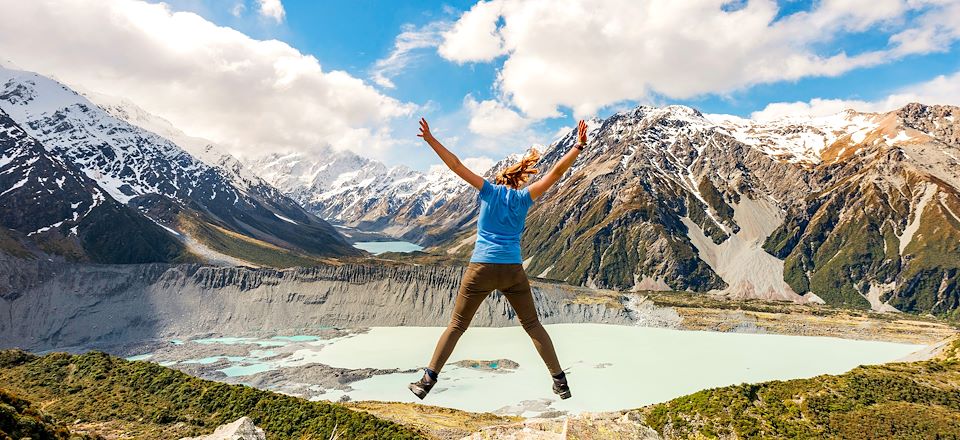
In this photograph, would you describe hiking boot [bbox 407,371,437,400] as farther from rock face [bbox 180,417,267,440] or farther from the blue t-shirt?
rock face [bbox 180,417,267,440]

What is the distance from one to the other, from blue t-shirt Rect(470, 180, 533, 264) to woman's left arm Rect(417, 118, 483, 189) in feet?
0.66

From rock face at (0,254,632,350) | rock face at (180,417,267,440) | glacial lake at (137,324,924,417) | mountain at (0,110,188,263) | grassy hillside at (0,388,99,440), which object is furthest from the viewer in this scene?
mountain at (0,110,188,263)

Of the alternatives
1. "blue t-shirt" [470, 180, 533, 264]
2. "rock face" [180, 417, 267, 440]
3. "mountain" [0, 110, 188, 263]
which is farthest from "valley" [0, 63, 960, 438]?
"rock face" [180, 417, 267, 440]

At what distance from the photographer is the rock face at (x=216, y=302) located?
90.1m

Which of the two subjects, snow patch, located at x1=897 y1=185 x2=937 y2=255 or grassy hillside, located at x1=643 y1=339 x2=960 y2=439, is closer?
grassy hillside, located at x1=643 y1=339 x2=960 y2=439

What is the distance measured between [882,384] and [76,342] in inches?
4353

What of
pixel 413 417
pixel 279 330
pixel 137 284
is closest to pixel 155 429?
pixel 413 417

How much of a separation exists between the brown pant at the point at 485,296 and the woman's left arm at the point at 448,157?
1009 millimetres

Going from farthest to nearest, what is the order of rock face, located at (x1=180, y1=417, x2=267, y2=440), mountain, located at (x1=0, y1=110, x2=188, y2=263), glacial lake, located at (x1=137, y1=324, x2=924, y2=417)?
mountain, located at (x1=0, y1=110, x2=188, y2=263), glacial lake, located at (x1=137, y1=324, x2=924, y2=417), rock face, located at (x1=180, y1=417, x2=267, y2=440)

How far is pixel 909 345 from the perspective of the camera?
96.1 m

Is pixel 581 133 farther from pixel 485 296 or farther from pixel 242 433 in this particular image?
pixel 242 433

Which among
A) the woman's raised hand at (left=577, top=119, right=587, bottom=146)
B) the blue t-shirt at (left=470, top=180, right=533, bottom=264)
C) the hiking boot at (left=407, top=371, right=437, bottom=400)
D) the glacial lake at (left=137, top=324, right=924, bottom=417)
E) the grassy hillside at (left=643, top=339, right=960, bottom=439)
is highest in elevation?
the woman's raised hand at (left=577, top=119, right=587, bottom=146)

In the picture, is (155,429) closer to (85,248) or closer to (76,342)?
(76,342)

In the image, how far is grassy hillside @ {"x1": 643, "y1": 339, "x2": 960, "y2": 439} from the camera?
91.4 ft
